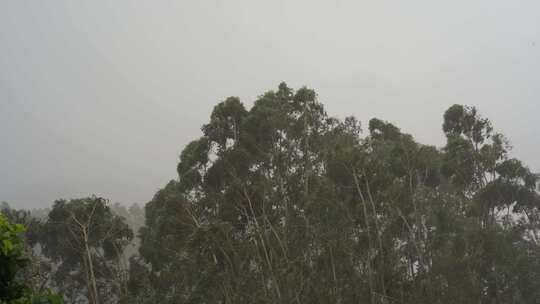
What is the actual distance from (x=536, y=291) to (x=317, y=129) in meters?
15.2

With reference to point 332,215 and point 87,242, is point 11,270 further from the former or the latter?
point 87,242

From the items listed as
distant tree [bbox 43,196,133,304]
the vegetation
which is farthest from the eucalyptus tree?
distant tree [bbox 43,196,133,304]

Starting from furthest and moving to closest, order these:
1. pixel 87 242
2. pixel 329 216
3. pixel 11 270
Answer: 1. pixel 87 242
2. pixel 329 216
3. pixel 11 270

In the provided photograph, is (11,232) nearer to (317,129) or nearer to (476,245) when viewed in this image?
(317,129)

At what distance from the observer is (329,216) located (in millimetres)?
20062

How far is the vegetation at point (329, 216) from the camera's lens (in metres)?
18.1

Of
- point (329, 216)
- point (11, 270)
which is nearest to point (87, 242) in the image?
point (329, 216)

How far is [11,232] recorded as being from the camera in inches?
200

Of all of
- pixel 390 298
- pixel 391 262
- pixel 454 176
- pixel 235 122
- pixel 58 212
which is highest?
pixel 235 122

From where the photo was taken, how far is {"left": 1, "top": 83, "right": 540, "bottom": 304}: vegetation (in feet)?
59.4

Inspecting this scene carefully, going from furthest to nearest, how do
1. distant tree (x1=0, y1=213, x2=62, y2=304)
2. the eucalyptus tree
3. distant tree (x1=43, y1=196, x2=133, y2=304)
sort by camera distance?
distant tree (x1=43, y1=196, x2=133, y2=304) < the eucalyptus tree < distant tree (x1=0, y1=213, x2=62, y2=304)

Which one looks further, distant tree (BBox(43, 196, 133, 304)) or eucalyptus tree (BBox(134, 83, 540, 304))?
distant tree (BBox(43, 196, 133, 304))

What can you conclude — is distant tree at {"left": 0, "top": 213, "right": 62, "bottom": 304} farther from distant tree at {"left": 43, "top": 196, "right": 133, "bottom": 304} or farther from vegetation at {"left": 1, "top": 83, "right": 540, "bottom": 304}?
distant tree at {"left": 43, "top": 196, "right": 133, "bottom": 304}

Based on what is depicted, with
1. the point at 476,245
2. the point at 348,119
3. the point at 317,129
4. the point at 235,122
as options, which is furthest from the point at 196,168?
the point at 476,245
